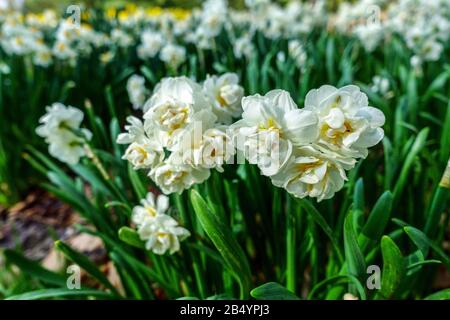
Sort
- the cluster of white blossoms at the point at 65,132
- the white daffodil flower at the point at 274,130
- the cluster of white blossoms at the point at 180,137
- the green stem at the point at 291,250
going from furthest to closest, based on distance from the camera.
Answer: the cluster of white blossoms at the point at 65,132, the green stem at the point at 291,250, the cluster of white blossoms at the point at 180,137, the white daffodil flower at the point at 274,130

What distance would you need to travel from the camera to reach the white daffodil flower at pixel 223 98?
3.68 ft

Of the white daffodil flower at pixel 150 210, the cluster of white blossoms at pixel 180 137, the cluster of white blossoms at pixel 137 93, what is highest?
the cluster of white blossoms at pixel 180 137

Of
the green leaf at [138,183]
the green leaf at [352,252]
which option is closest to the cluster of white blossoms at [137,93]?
the green leaf at [138,183]

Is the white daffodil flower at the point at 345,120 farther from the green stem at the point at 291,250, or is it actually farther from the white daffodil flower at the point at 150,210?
the white daffodil flower at the point at 150,210

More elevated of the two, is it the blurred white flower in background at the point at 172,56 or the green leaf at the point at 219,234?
the blurred white flower in background at the point at 172,56

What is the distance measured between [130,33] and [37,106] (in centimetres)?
143

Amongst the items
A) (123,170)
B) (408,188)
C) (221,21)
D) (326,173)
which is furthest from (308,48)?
(326,173)

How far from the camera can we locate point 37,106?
2.69 meters

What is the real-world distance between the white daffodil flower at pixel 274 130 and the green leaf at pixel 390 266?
0.28 m

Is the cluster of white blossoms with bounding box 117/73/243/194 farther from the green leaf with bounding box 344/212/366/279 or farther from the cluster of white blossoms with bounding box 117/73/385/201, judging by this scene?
the green leaf with bounding box 344/212/366/279

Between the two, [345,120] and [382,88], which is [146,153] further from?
[382,88]

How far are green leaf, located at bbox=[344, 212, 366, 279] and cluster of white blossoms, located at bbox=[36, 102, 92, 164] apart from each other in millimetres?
806

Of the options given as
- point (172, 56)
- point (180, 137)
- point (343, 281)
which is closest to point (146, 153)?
point (180, 137)
